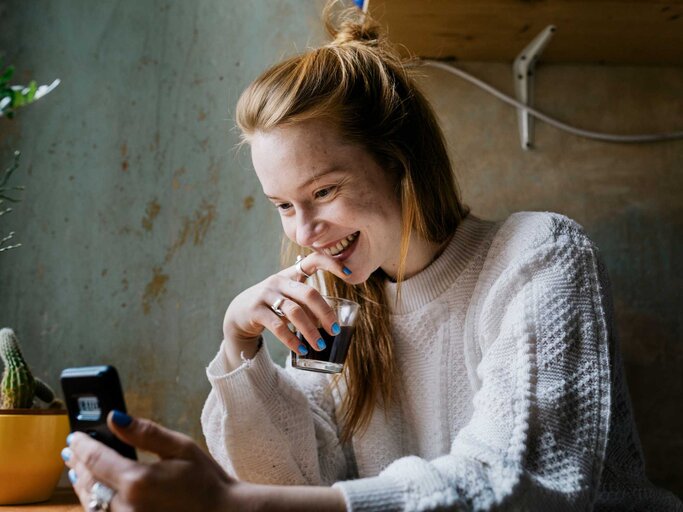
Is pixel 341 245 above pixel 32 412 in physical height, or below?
above

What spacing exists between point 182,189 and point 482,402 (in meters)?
1.01

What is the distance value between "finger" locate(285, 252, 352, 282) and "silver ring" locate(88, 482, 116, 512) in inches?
26.1

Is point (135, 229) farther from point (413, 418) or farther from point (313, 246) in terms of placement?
point (413, 418)

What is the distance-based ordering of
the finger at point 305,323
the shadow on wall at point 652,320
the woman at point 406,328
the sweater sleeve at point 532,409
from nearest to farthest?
the sweater sleeve at point 532,409 → the woman at point 406,328 → the finger at point 305,323 → the shadow on wall at point 652,320

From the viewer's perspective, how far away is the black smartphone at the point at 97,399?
0.73 meters

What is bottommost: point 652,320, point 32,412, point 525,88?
point 652,320

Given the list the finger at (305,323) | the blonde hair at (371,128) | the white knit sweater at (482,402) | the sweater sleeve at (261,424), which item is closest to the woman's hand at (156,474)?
the white knit sweater at (482,402)

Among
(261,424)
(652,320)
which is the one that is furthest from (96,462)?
(652,320)

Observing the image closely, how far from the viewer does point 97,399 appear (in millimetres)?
742

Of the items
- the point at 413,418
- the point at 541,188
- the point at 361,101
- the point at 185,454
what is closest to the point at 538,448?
the point at 185,454

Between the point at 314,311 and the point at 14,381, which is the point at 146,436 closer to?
the point at 314,311

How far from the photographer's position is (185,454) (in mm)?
661

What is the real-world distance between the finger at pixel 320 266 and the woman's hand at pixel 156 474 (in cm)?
63

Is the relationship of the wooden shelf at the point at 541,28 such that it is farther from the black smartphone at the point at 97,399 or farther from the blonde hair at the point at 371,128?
the black smartphone at the point at 97,399
